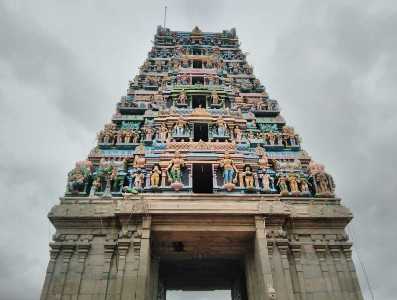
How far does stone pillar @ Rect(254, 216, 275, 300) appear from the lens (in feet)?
43.0

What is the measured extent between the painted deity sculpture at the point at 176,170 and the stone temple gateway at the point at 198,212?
55 mm

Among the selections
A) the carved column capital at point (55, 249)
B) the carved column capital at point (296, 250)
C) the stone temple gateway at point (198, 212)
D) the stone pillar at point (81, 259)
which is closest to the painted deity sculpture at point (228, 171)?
the stone temple gateway at point (198, 212)

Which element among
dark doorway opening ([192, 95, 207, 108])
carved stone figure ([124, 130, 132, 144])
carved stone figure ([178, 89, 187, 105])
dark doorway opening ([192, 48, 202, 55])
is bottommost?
carved stone figure ([124, 130, 132, 144])

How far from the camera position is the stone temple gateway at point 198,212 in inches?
551

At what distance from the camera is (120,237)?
14.6 metres

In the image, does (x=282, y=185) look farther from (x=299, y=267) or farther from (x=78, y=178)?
(x=78, y=178)

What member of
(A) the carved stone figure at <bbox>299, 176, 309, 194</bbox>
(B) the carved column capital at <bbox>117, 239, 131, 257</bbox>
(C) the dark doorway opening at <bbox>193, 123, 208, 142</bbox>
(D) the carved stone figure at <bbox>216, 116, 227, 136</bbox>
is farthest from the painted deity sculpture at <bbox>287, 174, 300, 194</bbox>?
(B) the carved column capital at <bbox>117, 239, 131, 257</bbox>

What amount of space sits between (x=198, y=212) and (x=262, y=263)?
3342 millimetres

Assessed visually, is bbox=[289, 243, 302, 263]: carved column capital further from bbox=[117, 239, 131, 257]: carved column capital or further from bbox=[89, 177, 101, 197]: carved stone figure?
bbox=[89, 177, 101, 197]: carved stone figure

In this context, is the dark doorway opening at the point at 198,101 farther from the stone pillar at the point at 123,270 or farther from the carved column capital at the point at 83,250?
the carved column capital at the point at 83,250

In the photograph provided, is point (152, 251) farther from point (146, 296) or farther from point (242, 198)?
point (242, 198)

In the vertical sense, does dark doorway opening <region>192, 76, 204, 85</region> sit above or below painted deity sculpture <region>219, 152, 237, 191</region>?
above

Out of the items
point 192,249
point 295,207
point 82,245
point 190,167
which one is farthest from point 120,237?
point 295,207

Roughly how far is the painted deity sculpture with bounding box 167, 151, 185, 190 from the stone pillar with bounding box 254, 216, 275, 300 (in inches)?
163
